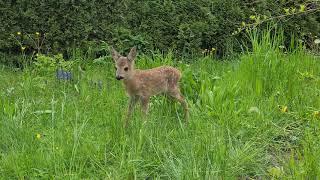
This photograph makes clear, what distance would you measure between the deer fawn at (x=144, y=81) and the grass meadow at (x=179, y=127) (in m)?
0.14

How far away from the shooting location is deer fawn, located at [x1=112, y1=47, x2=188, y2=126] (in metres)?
5.84

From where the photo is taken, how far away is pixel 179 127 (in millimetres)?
5105

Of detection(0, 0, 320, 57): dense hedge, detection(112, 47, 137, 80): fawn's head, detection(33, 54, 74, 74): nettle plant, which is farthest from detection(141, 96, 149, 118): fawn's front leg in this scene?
detection(0, 0, 320, 57): dense hedge

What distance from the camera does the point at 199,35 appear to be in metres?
8.66

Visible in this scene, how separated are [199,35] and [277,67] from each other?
2.51 metres

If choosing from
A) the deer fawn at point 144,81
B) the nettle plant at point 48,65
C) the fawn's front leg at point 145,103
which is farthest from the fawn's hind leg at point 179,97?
the nettle plant at point 48,65

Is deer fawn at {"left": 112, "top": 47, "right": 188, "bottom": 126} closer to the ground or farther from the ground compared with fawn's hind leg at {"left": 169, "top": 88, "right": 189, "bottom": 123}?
farther from the ground

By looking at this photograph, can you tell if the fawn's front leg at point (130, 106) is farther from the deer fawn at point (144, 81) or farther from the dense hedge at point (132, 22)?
the dense hedge at point (132, 22)

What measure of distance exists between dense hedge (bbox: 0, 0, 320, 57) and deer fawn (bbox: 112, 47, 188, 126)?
2285 mm

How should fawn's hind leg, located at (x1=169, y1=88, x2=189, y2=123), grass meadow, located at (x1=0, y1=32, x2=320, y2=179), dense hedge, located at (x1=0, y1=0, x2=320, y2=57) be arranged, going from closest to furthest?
grass meadow, located at (x1=0, y1=32, x2=320, y2=179) → fawn's hind leg, located at (x1=169, y1=88, x2=189, y2=123) → dense hedge, located at (x1=0, y1=0, x2=320, y2=57)

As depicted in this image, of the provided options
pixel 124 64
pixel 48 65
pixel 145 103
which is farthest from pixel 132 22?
pixel 145 103

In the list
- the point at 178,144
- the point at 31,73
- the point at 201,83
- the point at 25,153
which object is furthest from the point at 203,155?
the point at 31,73

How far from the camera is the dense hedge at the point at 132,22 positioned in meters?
8.33

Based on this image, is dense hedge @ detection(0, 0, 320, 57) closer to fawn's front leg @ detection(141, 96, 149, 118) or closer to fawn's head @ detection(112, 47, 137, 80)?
fawn's head @ detection(112, 47, 137, 80)
